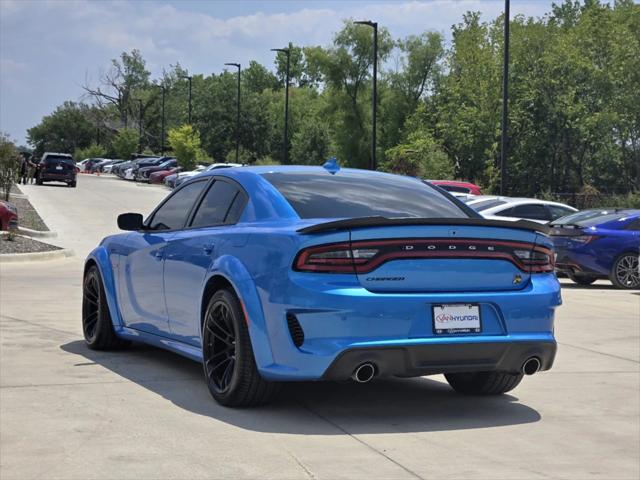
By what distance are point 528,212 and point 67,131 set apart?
148m

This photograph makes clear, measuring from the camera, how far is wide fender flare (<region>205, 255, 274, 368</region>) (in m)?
6.37

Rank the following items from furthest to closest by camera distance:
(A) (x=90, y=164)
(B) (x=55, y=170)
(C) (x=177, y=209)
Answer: (A) (x=90, y=164)
(B) (x=55, y=170)
(C) (x=177, y=209)

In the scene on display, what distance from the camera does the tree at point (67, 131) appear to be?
161 meters

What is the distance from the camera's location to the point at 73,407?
22.3ft

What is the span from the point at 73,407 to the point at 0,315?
5127mm

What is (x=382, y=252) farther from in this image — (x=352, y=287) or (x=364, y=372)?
(x=364, y=372)

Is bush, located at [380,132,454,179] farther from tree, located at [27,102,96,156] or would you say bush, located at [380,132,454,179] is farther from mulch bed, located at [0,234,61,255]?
tree, located at [27,102,96,156]

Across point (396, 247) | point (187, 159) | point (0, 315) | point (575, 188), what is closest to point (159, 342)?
point (396, 247)

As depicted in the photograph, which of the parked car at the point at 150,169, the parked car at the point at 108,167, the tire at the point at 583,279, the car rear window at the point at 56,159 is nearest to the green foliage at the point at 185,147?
the parked car at the point at 150,169

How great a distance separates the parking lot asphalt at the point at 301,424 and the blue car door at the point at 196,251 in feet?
1.63

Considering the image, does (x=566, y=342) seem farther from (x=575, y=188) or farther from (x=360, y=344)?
(x=575, y=188)

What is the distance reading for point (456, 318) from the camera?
6422 mm

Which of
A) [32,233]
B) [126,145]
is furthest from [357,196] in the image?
[126,145]

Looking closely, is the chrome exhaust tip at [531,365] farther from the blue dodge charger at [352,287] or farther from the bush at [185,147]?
the bush at [185,147]
